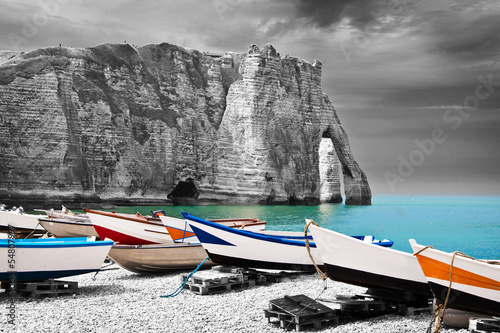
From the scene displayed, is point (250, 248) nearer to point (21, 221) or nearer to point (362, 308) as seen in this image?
point (362, 308)

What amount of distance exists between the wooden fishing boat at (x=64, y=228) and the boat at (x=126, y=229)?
3778 millimetres

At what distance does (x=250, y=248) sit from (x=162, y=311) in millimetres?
3258

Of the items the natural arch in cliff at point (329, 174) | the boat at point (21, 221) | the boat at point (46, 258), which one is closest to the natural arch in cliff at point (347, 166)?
the natural arch in cliff at point (329, 174)

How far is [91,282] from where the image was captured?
45.2ft

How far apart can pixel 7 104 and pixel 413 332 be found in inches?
2414

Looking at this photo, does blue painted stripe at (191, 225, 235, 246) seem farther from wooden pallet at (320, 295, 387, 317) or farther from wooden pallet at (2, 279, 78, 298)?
wooden pallet at (320, 295, 387, 317)

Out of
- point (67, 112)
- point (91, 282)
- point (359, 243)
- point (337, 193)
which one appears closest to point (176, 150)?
point (67, 112)

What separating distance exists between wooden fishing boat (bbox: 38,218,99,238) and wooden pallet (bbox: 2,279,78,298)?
943 centimetres

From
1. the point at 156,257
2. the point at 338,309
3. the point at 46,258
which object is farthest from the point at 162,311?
the point at 156,257

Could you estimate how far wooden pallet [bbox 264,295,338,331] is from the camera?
8.89 m

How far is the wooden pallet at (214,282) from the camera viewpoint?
39.6 ft

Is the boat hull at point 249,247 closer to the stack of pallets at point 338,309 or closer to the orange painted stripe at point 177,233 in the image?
the stack of pallets at point 338,309

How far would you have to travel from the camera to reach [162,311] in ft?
33.5

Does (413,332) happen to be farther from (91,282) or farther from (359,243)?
(91,282)
